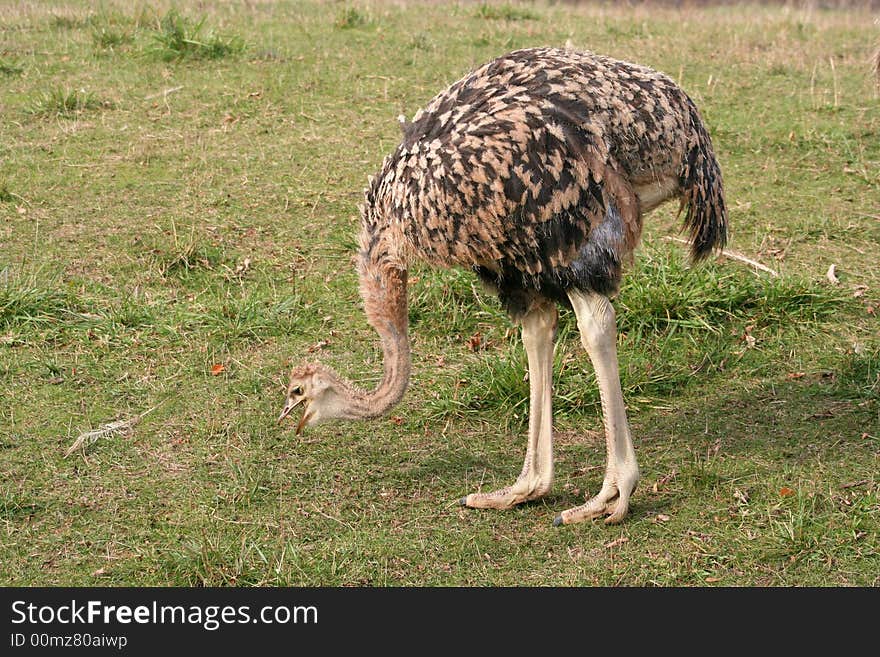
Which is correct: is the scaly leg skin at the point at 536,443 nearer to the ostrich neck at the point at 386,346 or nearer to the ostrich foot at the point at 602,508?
the ostrich foot at the point at 602,508

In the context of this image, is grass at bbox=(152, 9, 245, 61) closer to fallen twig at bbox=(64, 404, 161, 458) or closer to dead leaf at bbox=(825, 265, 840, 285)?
fallen twig at bbox=(64, 404, 161, 458)

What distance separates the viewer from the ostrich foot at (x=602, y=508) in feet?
16.9

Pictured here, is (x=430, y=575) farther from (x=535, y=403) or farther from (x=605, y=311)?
(x=605, y=311)

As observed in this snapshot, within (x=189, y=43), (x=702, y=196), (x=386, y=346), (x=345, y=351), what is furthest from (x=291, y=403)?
(x=189, y=43)

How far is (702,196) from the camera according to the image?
5117 mm

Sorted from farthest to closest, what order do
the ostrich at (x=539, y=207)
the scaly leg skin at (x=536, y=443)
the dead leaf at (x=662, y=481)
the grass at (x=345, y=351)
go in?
the dead leaf at (x=662, y=481)
the scaly leg skin at (x=536, y=443)
the grass at (x=345, y=351)
the ostrich at (x=539, y=207)

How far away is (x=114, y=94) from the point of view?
955 centimetres

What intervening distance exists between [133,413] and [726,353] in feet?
10.3

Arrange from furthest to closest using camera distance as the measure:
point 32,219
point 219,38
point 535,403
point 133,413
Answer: point 219,38, point 32,219, point 133,413, point 535,403

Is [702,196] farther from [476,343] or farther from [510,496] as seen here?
[476,343]

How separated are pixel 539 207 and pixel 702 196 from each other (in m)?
0.86

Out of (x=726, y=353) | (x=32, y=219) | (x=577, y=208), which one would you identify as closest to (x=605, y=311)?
(x=577, y=208)

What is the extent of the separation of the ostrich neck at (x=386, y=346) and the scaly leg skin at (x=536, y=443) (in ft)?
1.81

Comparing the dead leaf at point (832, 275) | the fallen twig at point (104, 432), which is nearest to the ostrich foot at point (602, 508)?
the fallen twig at point (104, 432)
